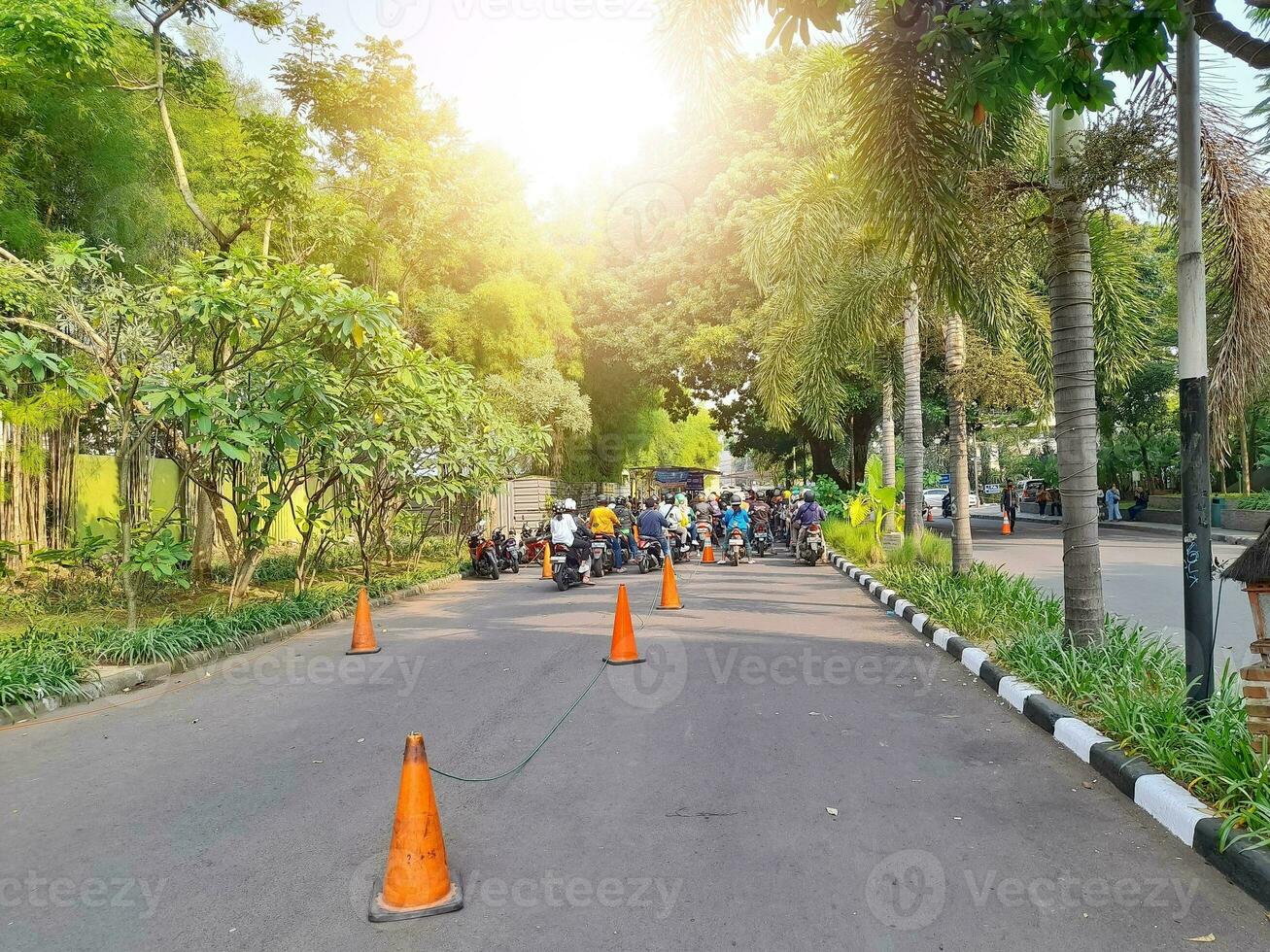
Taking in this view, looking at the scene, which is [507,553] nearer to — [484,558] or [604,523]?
[484,558]

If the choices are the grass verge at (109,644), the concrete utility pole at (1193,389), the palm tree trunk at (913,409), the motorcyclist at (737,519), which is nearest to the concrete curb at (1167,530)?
the motorcyclist at (737,519)

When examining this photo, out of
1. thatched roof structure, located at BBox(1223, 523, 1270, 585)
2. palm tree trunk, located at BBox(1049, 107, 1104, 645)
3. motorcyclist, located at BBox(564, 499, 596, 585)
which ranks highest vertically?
palm tree trunk, located at BBox(1049, 107, 1104, 645)

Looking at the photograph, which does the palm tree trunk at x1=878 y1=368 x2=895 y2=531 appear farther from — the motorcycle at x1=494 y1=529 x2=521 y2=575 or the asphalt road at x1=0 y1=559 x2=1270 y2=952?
the asphalt road at x1=0 y1=559 x2=1270 y2=952

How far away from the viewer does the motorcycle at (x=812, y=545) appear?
736 inches

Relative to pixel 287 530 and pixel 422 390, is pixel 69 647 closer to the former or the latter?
pixel 422 390

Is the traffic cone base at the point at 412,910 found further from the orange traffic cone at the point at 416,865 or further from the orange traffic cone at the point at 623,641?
the orange traffic cone at the point at 623,641

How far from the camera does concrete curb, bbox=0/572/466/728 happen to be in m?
6.54

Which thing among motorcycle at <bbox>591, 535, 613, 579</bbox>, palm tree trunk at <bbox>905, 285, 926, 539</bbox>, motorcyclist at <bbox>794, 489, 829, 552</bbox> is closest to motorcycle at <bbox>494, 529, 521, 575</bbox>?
motorcycle at <bbox>591, 535, 613, 579</bbox>

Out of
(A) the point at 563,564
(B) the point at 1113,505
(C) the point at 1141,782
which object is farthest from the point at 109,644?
(B) the point at 1113,505

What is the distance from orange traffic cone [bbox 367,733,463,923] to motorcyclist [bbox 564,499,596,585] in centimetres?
1121

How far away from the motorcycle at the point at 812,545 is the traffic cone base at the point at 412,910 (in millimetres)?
16087

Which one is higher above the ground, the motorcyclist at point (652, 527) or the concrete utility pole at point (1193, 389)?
the concrete utility pole at point (1193, 389)

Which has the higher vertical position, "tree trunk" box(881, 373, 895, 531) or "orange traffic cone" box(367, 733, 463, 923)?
"tree trunk" box(881, 373, 895, 531)

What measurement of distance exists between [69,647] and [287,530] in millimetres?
14070
